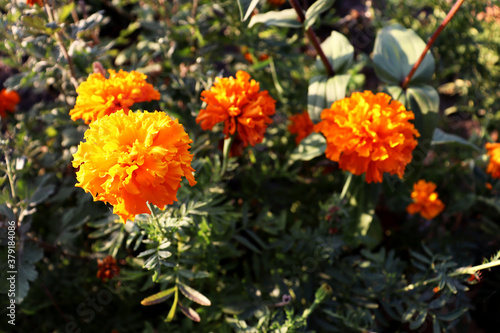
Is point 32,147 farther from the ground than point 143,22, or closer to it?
closer to it

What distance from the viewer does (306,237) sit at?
146 centimetres

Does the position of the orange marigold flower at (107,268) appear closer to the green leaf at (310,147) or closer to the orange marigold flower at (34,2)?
the green leaf at (310,147)

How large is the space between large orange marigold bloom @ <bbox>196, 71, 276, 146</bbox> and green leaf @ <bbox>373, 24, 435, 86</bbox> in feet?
1.92

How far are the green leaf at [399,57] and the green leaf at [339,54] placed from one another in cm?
10

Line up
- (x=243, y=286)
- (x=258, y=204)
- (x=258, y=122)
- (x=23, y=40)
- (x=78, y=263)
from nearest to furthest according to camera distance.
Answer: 1. (x=258, y=122)
2. (x=243, y=286)
3. (x=23, y=40)
4. (x=78, y=263)
5. (x=258, y=204)

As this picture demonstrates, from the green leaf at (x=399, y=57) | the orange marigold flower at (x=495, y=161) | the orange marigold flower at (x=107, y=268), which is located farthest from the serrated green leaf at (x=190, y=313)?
the orange marigold flower at (x=495, y=161)

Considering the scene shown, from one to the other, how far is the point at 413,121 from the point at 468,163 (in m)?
0.65

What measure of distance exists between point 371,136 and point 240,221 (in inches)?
25.8

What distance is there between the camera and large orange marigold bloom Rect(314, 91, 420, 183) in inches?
44.9

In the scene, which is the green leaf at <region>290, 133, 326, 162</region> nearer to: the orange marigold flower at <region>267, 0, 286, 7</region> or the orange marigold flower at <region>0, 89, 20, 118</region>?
the orange marigold flower at <region>267, 0, 286, 7</region>

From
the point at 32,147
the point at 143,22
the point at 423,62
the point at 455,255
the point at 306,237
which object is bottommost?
the point at 455,255

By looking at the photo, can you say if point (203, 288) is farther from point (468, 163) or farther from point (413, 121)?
point (468, 163)

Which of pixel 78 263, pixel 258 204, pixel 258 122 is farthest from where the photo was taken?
pixel 258 204

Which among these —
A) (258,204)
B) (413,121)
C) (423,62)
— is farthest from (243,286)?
(423,62)
